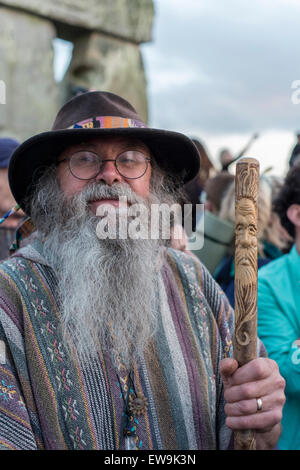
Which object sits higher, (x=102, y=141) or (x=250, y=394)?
(x=102, y=141)

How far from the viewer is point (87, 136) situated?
2000 mm

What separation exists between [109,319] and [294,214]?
49.6 inches

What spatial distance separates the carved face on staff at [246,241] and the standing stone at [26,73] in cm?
585

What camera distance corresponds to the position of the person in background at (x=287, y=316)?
2283 millimetres

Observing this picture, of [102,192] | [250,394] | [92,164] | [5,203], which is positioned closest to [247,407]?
[250,394]

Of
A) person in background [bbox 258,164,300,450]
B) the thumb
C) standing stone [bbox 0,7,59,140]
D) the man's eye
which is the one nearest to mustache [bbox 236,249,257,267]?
the thumb

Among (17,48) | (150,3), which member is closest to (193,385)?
(17,48)

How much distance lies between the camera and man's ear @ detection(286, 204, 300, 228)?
2660 mm

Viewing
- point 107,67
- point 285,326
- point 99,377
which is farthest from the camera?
point 107,67

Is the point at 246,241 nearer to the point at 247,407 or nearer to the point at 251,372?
the point at 251,372

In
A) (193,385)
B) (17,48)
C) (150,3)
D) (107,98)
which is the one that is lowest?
(193,385)

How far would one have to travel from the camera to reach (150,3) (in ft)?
26.3
